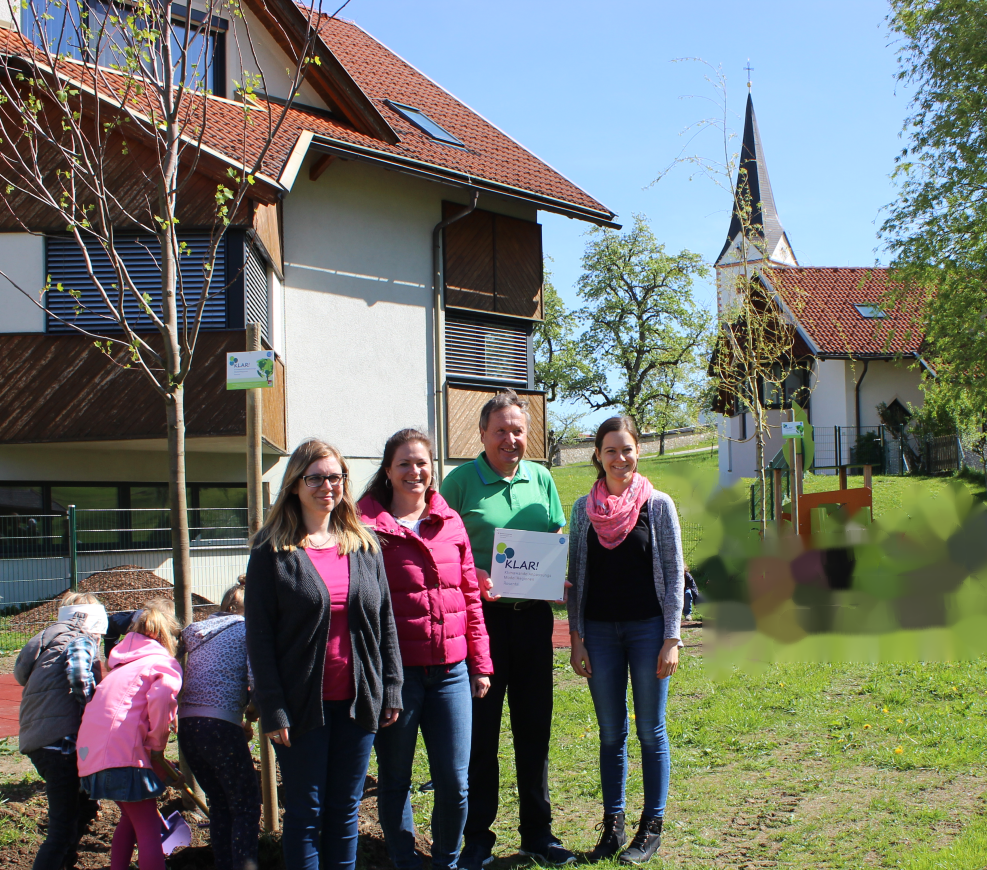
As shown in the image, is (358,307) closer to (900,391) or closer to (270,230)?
(270,230)

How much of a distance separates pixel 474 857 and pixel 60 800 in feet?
6.25

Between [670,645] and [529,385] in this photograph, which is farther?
[529,385]

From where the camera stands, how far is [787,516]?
913 mm

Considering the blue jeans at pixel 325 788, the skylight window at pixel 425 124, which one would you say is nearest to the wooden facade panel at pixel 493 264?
the skylight window at pixel 425 124

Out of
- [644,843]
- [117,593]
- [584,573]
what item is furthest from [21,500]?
[644,843]

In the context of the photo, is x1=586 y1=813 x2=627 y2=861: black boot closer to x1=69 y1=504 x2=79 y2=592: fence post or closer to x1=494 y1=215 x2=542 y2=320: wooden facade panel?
x1=69 y1=504 x2=79 y2=592: fence post

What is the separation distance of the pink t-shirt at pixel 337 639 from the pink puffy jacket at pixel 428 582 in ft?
1.02

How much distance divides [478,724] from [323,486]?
150cm

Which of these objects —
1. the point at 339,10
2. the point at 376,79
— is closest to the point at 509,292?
the point at 376,79

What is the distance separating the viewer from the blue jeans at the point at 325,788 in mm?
3520

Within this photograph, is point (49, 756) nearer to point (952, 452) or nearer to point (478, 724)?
point (478, 724)

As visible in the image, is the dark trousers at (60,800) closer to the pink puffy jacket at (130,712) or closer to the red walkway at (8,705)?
the pink puffy jacket at (130,712)

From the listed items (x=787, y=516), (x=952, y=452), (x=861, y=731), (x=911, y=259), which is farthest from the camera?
(x=911, y=259)

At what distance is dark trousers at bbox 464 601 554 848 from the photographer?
4410 mm
